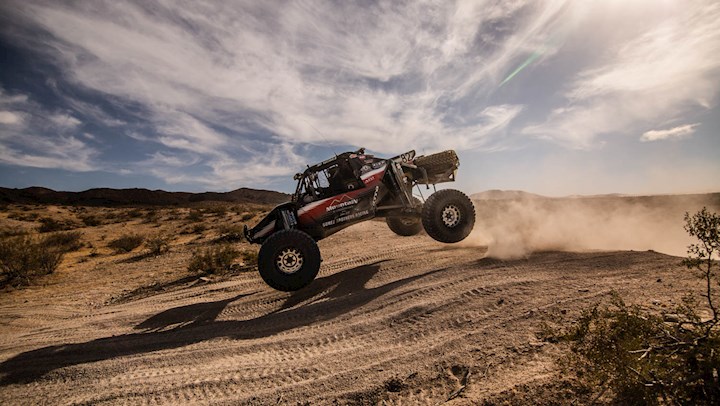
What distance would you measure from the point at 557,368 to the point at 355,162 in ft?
18.2

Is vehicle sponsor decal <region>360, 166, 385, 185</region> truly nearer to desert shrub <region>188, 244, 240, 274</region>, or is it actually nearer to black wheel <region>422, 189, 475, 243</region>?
black wheel <region>422, 189, 475, 243</region>

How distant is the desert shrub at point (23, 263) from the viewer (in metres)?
10.9

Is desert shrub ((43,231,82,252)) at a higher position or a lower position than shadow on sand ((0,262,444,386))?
higher

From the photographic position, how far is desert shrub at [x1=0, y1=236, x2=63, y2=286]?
427 inches

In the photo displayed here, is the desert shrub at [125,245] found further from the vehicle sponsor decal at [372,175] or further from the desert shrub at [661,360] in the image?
the desert shrub at [661,360]

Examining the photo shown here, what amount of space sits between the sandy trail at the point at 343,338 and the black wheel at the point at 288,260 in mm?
443

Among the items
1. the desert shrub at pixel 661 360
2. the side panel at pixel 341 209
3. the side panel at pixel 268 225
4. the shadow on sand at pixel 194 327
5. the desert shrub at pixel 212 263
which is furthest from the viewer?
the desert shrub at pixel 212 263

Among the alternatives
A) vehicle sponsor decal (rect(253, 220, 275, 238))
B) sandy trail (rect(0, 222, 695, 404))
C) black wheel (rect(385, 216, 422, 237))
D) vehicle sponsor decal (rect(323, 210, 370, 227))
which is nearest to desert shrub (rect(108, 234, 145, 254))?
sandy trail (rect(0, 222, 695, 404))

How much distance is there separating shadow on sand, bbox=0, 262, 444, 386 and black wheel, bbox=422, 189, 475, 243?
1.33 metres

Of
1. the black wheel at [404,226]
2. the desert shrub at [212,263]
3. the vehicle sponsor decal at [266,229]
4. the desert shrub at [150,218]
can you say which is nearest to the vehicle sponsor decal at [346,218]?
the vehicle sponsor decal at [266,229]

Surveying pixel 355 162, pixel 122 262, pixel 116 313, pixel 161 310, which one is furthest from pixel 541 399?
pixel 122 262

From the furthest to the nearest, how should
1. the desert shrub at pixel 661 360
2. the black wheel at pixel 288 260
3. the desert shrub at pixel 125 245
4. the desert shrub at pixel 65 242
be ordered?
1. the desert shrub at pixel 65 242
2. the desert shrub at pixel 125 245
3. the black wheel at pixel 288 260
4. the desert shrub at pixel 661 360

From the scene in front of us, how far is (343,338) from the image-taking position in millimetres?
4195

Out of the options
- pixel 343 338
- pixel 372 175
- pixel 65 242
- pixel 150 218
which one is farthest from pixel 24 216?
pixel 343 338
